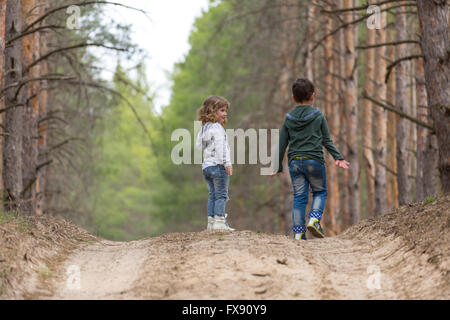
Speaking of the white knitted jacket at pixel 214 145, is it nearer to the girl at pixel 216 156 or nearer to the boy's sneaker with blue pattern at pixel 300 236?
the girl at pixel 216 156

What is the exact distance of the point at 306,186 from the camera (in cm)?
823

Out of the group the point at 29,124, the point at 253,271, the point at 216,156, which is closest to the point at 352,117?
the point at 29,124

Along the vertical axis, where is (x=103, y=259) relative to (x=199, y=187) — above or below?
below

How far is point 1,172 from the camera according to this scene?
10.0 meters

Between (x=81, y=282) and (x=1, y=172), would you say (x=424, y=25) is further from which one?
(x=1, y=172)

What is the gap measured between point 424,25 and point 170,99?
32979 mm

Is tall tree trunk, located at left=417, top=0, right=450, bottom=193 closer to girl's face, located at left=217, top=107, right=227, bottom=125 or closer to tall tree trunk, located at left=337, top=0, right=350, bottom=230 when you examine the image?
girl's face, located at left=217, top=107, right=227, bottom=125

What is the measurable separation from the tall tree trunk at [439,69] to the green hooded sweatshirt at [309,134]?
1229 millimetres

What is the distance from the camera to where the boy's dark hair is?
321 inches

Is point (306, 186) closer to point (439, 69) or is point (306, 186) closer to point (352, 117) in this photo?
point (439, 69)

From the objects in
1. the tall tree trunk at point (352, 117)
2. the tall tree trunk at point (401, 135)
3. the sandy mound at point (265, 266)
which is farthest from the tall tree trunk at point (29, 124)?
the tall tree trunk at point (401, 135)

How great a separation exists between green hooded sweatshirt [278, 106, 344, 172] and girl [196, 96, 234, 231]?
2.79 ft

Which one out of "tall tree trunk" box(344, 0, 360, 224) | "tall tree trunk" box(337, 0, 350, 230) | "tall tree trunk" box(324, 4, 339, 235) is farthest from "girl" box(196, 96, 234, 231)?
"tall tree trunk" box(324, 4, 339, 235)

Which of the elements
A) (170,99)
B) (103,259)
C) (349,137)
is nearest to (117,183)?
(170,99)
